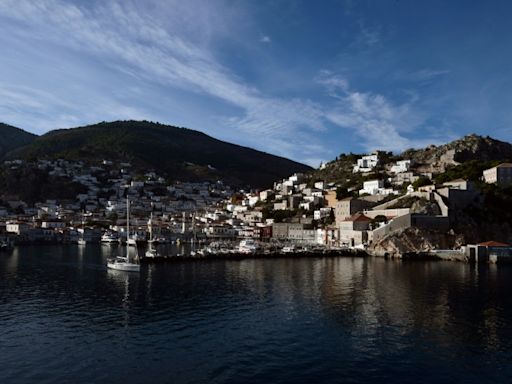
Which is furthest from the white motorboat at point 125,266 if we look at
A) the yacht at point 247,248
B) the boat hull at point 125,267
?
the yacht at point 247,248

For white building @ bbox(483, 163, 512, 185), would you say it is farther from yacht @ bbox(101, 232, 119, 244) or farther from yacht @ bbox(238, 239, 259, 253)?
yacht @ bbox(101, 232, 119, 244)

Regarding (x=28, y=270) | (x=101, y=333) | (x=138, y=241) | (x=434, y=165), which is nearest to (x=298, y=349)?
(x=101, y=333)

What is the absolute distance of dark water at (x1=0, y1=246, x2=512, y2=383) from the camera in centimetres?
1652

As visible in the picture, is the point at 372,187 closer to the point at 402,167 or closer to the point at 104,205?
the point at 402,167

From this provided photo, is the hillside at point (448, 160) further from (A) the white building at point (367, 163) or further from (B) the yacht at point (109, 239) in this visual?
(B) the yacht at point (109, 239)

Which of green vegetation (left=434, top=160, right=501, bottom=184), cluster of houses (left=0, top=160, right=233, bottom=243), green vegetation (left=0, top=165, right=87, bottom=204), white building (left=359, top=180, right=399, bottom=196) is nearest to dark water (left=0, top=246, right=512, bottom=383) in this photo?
green vegetation (left=434, top=160, right=501, bottom=184)

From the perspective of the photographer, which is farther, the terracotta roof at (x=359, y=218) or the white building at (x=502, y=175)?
the white building at (x=502, y=175)

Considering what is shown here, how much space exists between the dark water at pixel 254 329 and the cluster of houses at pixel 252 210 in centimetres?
2860

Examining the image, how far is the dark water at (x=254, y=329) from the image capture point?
16.5 metres

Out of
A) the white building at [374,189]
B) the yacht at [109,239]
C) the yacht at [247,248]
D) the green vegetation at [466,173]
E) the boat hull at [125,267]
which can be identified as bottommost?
the boat hull at [125,267]

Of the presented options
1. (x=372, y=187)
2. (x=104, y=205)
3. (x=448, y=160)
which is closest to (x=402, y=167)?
(x=448, y=160)

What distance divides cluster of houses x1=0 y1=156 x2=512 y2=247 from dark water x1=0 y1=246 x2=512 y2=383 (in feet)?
93.8

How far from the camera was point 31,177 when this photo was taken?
132500 mm

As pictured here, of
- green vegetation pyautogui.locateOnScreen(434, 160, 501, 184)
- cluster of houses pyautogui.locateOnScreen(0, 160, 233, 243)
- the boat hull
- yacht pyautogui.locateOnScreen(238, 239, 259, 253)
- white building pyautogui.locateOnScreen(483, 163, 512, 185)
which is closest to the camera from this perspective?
the boat hull
